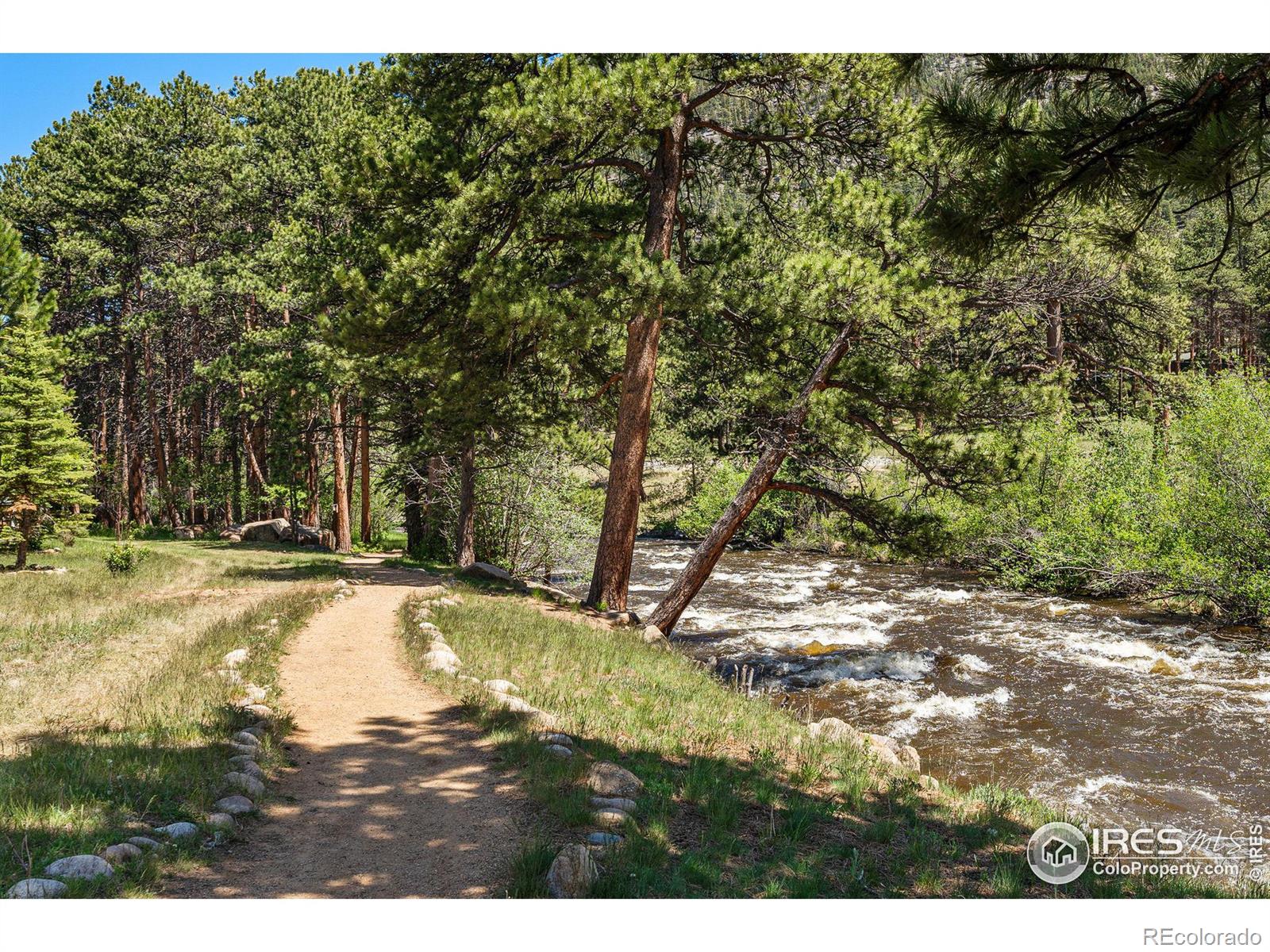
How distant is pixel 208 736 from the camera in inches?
241

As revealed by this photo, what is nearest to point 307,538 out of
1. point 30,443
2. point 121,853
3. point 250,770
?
point 30,443

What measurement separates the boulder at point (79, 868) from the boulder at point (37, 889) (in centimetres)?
11

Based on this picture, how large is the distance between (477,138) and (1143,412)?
85.3ft

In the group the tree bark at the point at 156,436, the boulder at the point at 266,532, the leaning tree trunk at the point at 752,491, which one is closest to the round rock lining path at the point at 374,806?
the leaning tree trunk at the point at 752,491

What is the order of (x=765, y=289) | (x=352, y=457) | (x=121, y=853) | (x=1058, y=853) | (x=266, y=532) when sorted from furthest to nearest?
(x=266, y=532) < (x=352, y=457) < (x=765, y=289) < (x=1058, y=853) < (x=121, y=853)

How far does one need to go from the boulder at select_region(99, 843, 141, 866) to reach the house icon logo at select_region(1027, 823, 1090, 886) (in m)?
5.12

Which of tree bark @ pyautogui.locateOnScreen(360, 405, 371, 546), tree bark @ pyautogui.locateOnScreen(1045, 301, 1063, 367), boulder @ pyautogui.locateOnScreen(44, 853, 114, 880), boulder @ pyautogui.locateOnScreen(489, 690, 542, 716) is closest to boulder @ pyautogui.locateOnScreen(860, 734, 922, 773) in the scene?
boulder @ pyautogui.locateOnScreen(489, 690, 542, 716)

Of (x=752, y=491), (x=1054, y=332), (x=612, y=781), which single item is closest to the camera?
(x=612, y=781)

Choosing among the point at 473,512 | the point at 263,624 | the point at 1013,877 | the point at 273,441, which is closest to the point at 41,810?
the point at 1013,877

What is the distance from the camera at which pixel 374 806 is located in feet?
18.0

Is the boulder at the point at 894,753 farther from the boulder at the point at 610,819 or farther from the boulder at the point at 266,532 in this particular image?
the boulder at the point at 266,532

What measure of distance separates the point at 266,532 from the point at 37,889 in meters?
27.1

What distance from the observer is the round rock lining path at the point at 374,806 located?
4301 millimetres

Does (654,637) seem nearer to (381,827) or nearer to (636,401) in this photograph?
(636,401)
